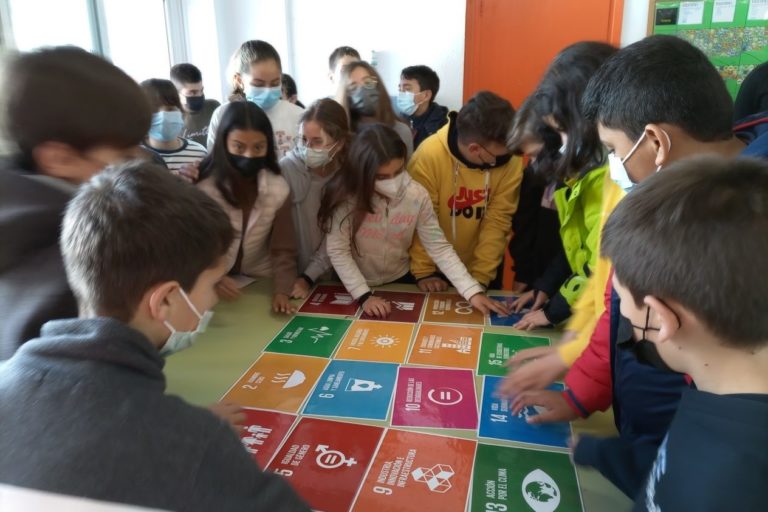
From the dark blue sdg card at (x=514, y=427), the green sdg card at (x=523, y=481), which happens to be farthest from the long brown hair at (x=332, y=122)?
the green sdg card at (x=523, y=481)

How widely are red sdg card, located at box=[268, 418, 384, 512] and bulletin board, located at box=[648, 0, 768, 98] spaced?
3128 millimetres

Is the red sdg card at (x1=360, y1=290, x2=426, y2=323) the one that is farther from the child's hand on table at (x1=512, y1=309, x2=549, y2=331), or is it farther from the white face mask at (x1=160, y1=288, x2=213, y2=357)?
the white face mask at (x1=160, y1=288, x2=213, y2=357)

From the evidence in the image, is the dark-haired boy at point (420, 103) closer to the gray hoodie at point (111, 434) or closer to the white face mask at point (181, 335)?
the white face mask at point (181, 335)

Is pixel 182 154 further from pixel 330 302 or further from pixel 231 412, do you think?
pixel 231 412

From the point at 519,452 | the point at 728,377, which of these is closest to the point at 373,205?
the point at 519,452

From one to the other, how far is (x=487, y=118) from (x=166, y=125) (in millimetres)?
1301

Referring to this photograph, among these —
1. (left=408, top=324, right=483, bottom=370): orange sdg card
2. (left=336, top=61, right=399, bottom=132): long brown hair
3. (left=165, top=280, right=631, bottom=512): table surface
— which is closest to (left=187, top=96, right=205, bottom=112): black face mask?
(left=336, top=61, right=399, bottom=132): long brown hair

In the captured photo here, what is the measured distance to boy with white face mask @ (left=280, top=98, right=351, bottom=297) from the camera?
169 centimetres

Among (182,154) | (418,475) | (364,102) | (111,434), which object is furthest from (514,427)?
(182,154)

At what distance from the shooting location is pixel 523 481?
79cm

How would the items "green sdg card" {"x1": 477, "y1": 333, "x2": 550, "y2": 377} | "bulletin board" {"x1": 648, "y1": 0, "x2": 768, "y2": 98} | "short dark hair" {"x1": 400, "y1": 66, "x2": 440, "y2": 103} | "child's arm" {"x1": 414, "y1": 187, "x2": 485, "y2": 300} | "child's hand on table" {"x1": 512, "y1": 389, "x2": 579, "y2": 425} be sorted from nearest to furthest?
"child's hand on table" {"x1": 512, "y1": 389, "x2": 579, "y2": 425} < "green sdg card" {"x1": 477, "y1": 333, "x2": 550, "y2": 377} < "child's arm" {"x1": 414, "y1": 187, "x2": 485, "y2": 300} < "bulletin board" {"x1": 648, "y1": 0, "x2": 768, "y2": 98} < "short dark hair" {"x1": 400, "y1": 66, "x2": 440, "y2": 103}

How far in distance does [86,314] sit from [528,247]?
1.46m

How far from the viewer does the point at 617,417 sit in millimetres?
948

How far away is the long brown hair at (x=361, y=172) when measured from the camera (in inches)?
58.9
